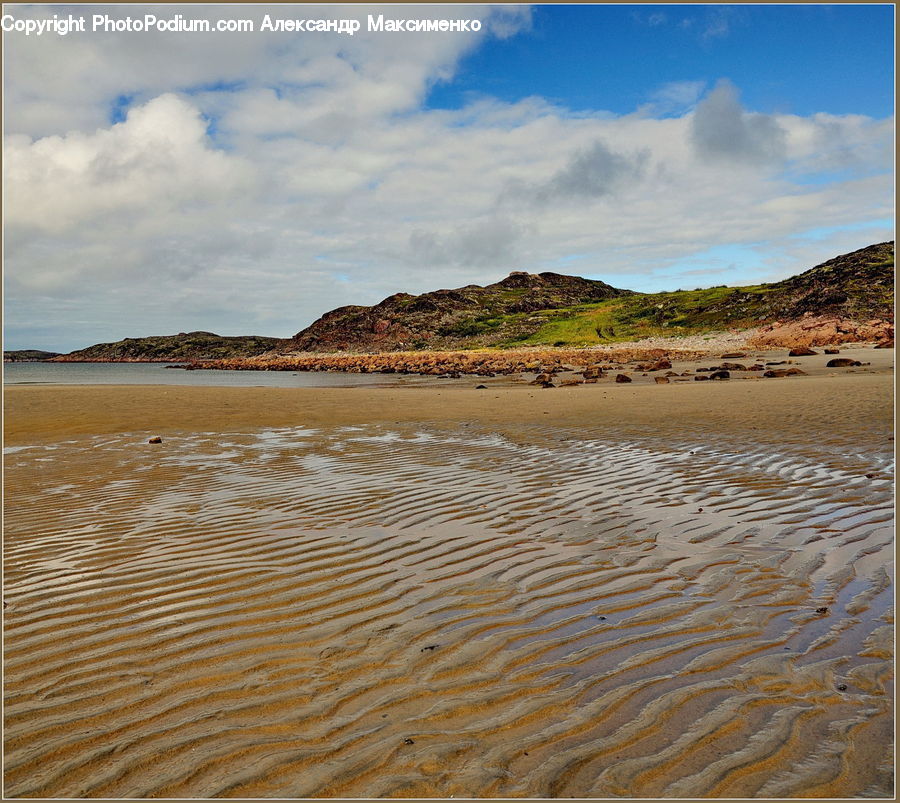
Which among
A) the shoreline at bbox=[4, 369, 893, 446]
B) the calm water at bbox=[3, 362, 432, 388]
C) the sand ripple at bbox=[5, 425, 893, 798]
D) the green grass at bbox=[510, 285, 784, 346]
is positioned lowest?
the sand ripple at bbox=[5, 425, 893, 798]

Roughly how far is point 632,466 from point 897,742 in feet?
21.1

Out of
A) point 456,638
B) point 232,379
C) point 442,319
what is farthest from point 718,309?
point 456,638

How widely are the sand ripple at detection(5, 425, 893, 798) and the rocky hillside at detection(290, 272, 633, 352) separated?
71.0 m

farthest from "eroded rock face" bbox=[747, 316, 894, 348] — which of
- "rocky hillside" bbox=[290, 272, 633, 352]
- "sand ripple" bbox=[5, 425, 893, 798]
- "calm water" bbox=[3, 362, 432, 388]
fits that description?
"sand ripple" bbox=[5, 425, 893, 798]

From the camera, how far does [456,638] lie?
151 inches

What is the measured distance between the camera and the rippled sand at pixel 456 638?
8.74 feet

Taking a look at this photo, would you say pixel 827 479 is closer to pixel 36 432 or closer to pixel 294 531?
pixel 294 531

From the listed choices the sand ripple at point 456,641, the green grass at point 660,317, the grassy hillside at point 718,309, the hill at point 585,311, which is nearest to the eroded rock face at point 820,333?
the hill at point 585,311

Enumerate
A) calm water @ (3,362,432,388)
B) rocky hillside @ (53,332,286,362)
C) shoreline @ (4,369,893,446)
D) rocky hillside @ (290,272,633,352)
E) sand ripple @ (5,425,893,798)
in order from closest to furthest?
sand ripple @ (5,425,893,798)
shoreline @ (4,369,893,446)
calm water @ (3,362,432,388)
rocky hillside @ (290,272,633,352)
rocky hillside @ (53,332,286,362)

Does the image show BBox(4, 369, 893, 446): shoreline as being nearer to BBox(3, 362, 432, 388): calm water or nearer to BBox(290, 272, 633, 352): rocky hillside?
BBox(3, 362, 432, 388): calm water

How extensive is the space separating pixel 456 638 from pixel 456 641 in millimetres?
37

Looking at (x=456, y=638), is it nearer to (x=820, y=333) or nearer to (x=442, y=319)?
(x=820, y=333)

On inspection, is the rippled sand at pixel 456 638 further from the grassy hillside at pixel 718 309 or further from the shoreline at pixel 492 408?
the grassy hillside at pixel 718 309

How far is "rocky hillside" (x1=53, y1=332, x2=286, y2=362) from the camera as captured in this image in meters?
122
